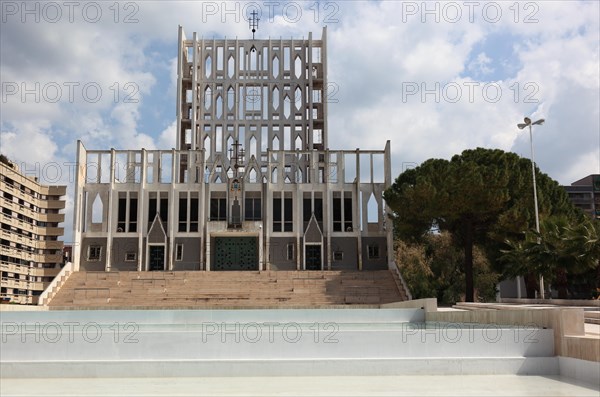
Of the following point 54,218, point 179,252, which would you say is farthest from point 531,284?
point 54,218

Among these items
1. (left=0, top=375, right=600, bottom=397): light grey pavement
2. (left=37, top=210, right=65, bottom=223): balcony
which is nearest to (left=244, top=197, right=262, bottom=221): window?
(left=0, top=375, right=600, bottom=397): light grey pavement

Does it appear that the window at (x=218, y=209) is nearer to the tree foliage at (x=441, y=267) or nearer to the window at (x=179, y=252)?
the window at (x=179, y=252)

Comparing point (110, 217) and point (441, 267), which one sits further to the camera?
point (441, 267)

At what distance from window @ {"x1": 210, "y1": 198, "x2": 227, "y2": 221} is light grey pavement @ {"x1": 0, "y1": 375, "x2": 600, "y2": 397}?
1251 inches

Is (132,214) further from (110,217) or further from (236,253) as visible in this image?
(236,253)

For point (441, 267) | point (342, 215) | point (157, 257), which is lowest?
point (441, 267)

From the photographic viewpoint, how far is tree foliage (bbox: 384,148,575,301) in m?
31.3

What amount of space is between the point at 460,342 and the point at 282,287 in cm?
2366

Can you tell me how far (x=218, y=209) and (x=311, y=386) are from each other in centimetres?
3328

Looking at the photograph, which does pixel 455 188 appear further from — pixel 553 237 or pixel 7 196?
pixel 7 196

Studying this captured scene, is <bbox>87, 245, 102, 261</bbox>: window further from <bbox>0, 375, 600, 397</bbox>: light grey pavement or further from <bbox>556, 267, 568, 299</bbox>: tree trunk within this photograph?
<bbox>0, 375, 600, 397</bbox>: light grey pavement

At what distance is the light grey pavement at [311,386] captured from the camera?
829cm

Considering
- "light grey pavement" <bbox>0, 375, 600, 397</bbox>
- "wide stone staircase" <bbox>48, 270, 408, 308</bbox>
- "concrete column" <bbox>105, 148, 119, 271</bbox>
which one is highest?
"concrete column" <bbox>105, 148, 119, 271</bbox>

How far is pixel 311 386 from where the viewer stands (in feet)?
29.3
